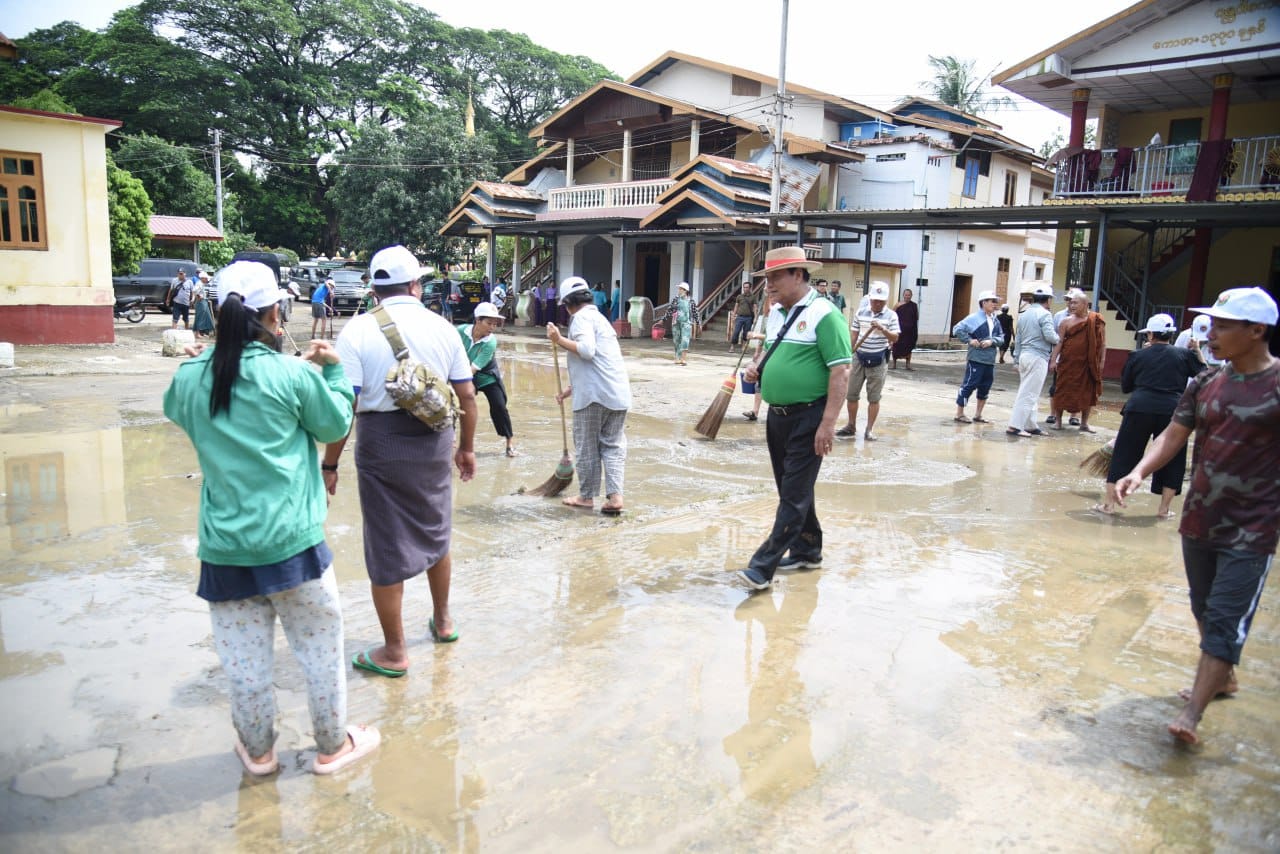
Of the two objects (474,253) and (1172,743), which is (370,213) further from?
(1172,743)

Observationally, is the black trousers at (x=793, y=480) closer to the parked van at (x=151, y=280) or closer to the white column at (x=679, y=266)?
the white column at (x=679, y=266)

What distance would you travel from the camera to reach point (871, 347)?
955cm

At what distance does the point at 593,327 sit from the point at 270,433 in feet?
11.0

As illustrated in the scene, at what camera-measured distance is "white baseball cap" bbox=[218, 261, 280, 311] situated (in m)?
2.70

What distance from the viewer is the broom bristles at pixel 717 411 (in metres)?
8.55

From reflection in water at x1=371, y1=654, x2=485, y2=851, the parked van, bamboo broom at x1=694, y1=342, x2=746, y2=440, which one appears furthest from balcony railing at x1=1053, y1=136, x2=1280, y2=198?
the parked van

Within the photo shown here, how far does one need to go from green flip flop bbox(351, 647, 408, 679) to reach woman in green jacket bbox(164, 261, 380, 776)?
2.27ft

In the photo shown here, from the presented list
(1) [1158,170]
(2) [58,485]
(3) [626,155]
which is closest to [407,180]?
(3) [626,155]

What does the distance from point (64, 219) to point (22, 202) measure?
0.67 meters

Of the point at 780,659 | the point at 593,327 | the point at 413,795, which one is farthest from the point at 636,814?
the point at 593,327

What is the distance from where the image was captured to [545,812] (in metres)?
2.78

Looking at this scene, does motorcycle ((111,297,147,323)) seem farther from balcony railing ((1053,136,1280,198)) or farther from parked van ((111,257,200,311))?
balcony railing ((1053,136,1280,198))

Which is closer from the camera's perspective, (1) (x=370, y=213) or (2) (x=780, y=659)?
(2) (x=780, y=659)

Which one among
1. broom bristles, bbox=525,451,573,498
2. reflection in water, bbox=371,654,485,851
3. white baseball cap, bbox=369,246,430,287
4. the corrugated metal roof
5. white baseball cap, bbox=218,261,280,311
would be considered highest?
the corrugated metal roof
